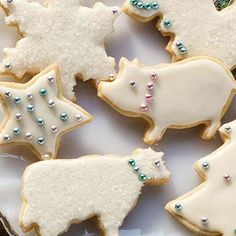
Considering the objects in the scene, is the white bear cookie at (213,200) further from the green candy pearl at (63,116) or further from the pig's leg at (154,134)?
the green candy pearl at (63,116)

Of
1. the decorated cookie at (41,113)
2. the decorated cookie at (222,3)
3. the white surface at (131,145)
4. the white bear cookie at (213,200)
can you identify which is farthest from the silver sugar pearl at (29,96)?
the decorated cookie at (222,3)

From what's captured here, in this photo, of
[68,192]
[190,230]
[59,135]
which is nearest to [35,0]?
[59,135]

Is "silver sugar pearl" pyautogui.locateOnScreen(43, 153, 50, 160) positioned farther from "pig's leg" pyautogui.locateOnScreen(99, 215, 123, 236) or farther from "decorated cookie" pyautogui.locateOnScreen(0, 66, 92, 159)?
"pig's leg" pyautogui.locateOnScreen(99, 215, 123, 236)

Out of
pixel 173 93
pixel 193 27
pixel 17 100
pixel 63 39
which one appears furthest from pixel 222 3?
pixel 17 100

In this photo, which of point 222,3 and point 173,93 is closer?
point 173,93

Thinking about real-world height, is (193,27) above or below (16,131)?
above

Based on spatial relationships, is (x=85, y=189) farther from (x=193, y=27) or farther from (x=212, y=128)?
(x=193, y=27)

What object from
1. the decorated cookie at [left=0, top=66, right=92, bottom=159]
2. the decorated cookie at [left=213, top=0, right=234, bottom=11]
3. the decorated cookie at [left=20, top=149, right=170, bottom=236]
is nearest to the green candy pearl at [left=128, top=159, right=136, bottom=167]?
the decorated cookie at [left=20, top=149, right=170, bottom=236]
